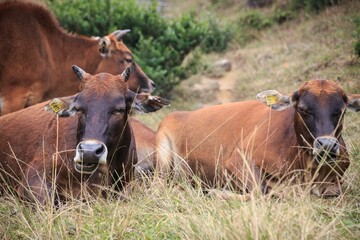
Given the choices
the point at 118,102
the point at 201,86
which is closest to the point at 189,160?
the point at 118,102

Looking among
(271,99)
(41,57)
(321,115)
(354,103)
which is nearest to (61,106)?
(271,99)

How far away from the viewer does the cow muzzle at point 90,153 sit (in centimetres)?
574

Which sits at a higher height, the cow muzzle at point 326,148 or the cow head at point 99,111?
the cow head at point 99,111

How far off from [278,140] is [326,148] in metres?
1.02

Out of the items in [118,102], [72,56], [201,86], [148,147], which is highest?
[118,102]

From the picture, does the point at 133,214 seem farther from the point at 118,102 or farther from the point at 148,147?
the point at 148,147

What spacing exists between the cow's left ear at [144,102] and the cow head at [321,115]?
45.1 inches

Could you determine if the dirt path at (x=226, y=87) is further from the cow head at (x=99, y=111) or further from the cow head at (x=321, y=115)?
the cow head at (x=99, y=111)

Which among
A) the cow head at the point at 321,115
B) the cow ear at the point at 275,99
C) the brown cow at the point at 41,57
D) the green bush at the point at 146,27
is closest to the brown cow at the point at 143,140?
the brown cow at the point at 41,57

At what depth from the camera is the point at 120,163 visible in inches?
267

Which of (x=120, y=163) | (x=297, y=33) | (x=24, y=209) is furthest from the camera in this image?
(x=297, y=33)

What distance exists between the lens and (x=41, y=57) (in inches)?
404

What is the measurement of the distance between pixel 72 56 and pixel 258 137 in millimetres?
4877

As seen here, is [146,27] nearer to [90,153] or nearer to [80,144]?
[80,144]
